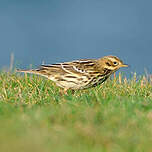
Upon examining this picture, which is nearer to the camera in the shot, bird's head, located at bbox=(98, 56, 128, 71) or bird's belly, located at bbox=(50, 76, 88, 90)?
bird's belly, located at bbox=(50, 76, 88, 90)

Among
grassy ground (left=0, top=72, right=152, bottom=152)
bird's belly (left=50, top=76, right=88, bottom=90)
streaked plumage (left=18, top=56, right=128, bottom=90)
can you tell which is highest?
streaked plumage (left=18, top=56, right=128, bottom=90)

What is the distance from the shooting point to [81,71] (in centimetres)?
966

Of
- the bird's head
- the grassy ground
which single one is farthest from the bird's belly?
the grassy ground

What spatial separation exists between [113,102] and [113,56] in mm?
2888

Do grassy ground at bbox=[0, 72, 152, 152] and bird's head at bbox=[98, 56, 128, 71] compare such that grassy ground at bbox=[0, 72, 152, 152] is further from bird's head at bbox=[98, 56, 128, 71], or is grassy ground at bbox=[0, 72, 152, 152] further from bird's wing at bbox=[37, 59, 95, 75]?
bird's head at bbox=[98, 56, 128, 71]

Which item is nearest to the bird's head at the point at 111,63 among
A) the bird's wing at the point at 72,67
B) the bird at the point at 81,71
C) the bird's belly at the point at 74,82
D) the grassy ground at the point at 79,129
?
the bird at the point at 81,71

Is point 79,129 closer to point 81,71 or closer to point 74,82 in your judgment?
point 74,82

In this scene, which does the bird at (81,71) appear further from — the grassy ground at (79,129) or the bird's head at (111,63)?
the grassy ground at (79,129)

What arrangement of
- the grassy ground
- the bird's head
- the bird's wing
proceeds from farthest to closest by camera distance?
the bird's head → the bird's wing → the grassy ground

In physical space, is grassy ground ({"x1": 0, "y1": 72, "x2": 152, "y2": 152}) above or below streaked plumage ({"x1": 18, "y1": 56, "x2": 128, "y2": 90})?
below

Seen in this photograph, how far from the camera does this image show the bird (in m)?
9.55

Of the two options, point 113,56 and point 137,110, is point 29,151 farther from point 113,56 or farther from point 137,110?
point 113,56

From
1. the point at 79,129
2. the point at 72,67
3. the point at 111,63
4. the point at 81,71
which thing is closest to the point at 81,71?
the point at 81,71

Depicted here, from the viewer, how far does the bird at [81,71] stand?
9547 millimetres
